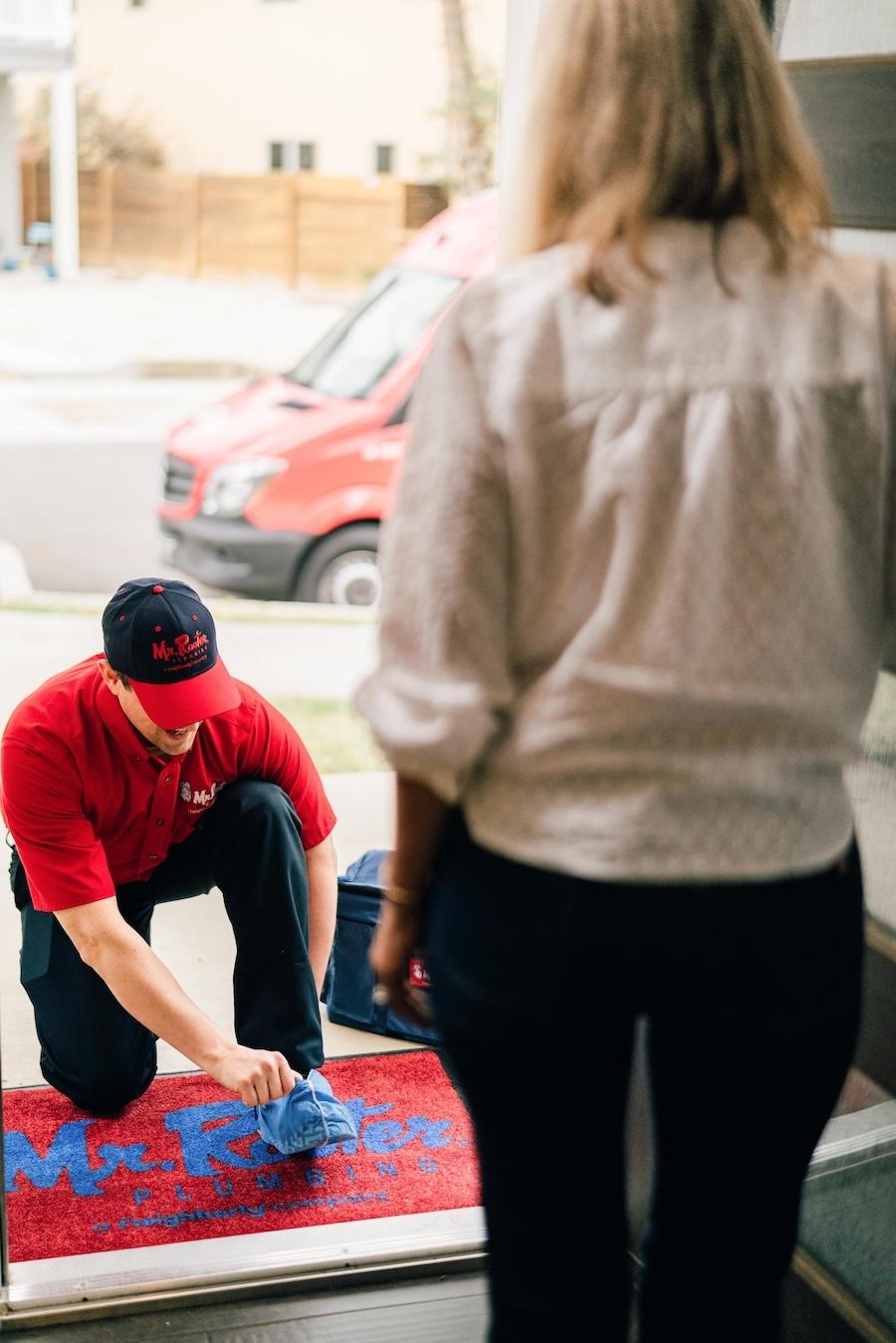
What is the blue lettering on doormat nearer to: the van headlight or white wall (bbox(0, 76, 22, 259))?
the van headlight

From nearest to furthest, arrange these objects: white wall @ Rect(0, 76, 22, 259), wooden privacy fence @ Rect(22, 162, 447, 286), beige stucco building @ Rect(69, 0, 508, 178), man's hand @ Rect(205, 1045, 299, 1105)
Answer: man's hand @ Rect(205, 1045, 299, 1105), white wall @ Rect(0, 76, 22, 259), wooden privacy fence @ Rect(22, 162, 447, 286), beige stucco building @ Rect(69, 0, 508, 178)

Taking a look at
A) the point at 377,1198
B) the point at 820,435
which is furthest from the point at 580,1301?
the point at 377,1198

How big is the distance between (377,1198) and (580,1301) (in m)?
1.06

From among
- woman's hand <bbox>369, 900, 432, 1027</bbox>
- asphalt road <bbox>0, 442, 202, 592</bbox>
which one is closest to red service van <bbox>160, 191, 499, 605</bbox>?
asphalt road <bbox>0, 442, 202, 592</bbox>

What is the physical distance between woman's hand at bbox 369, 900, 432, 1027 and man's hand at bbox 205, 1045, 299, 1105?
799 millimetres

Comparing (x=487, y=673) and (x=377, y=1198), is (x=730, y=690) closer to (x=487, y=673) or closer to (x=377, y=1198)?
(x=487, y=673)

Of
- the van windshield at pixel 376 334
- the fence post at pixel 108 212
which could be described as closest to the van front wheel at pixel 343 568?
the van windshield at pixel 376 334

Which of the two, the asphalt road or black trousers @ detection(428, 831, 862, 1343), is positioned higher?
black trousers @ detection(428, 831, 862, 1343)

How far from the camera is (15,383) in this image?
11.5 metres

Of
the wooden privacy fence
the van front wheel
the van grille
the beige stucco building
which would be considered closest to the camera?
the van front wheel

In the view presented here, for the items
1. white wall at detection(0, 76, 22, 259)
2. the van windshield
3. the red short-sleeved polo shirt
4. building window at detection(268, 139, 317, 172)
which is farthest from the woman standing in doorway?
building window at detection(268, 139, 317, 172)

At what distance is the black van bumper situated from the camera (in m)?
4.98

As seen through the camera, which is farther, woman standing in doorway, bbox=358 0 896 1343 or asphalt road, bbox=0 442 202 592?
asphalt road, bbox=0 442 202 592

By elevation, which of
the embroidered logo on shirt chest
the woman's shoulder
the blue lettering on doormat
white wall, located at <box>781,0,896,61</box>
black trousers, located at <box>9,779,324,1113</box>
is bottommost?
the blue lettering on doormat
